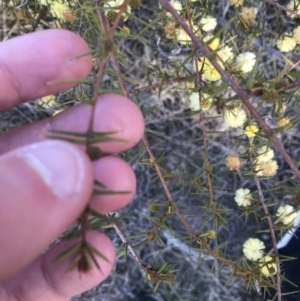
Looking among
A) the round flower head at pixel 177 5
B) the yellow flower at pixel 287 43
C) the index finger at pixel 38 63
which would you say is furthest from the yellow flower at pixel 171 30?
the index finger at pixel 38 63

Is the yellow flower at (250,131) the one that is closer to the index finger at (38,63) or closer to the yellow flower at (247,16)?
the yellow flower at (247,16)

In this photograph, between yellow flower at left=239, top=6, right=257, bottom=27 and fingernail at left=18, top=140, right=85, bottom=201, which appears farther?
yellow flower at left=239, top=6, right=257, bottom=27

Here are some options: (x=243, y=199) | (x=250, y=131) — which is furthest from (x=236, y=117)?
(x=243, y=199)

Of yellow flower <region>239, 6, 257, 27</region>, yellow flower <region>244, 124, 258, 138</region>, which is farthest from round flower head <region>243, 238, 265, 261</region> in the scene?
yellow flower <region>239, 6, 257, 27</region>

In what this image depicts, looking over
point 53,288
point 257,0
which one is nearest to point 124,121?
point 53,288

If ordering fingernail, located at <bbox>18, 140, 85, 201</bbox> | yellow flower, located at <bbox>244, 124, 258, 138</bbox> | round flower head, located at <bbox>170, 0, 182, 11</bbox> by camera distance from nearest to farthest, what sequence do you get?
fingernail, located at <bbox>18, 140, 85, 201</bbox>, yellow flower, located at <bbox>244, 124, 258, 138</bbox>, round flower head, located at <bbox>170, 0, 182, 11</bbox>

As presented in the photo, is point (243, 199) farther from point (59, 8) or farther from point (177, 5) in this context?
point (59, 8)

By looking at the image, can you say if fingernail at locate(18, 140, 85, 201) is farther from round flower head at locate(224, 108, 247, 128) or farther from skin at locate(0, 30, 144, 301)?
round flower head at locate(224, 108, 247, 128)

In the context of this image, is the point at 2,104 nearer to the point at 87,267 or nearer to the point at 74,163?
the point at 74,163
